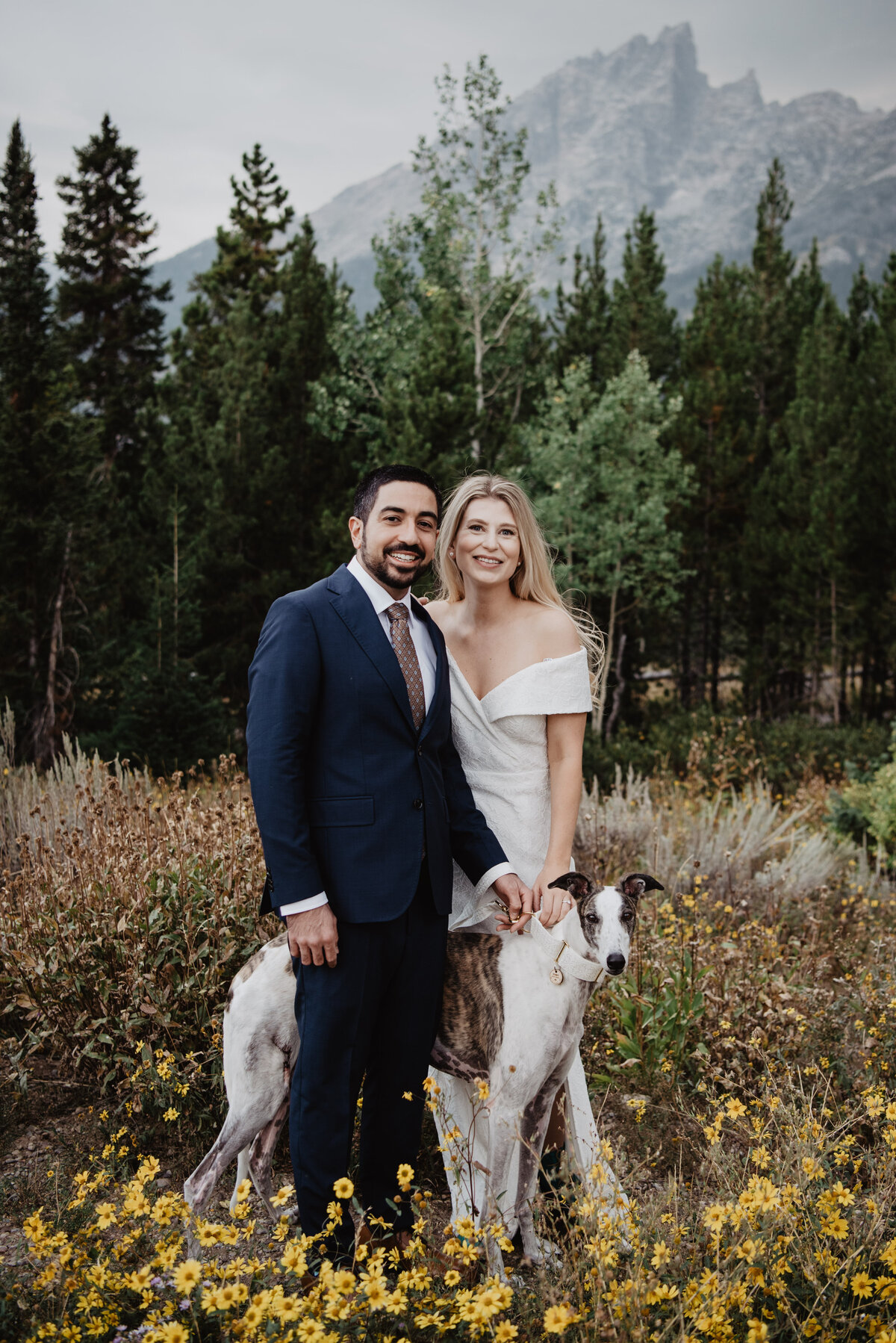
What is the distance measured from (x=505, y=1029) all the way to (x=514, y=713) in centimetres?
102

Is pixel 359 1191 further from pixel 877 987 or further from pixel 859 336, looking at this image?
pixel 859 336

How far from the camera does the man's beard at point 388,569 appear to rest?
2646 millimetres

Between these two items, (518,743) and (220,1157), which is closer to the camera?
(220,1157)

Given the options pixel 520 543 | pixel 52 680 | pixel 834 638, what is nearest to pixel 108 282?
pixel 52 680

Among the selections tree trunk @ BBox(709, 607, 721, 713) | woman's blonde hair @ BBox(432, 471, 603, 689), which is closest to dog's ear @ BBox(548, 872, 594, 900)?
woman's blonde hair @ BBox(432, 471, 603, 689)

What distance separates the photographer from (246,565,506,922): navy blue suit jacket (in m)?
2.38

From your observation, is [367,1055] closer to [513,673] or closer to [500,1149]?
[500,1149]

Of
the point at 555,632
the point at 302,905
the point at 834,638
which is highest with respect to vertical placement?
the point at 555,632

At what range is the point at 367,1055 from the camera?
258 centimetres

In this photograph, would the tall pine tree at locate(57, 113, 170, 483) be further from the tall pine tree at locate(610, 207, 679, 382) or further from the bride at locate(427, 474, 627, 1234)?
the bride at locate(427, 474, 627, 1234)

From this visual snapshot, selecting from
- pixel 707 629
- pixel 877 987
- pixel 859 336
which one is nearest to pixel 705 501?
pixel 707 629

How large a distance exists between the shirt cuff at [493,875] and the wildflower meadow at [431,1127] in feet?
2.18

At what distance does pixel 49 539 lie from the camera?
1105 centimetres

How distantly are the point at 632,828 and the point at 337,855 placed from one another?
15.6 ft
